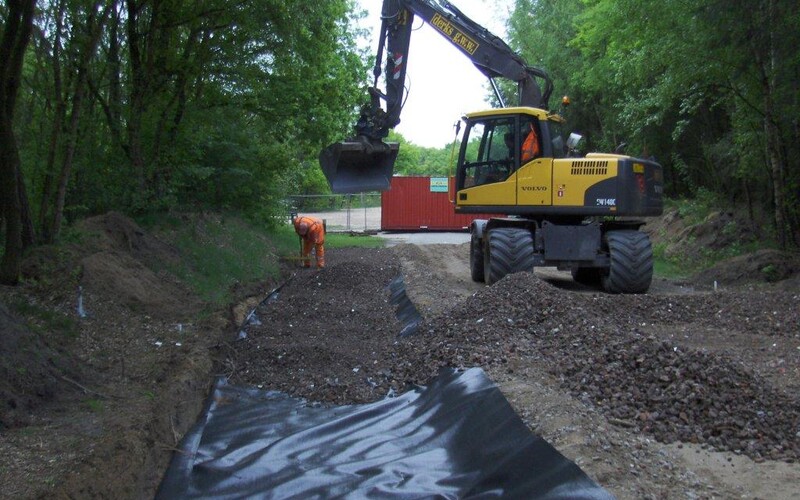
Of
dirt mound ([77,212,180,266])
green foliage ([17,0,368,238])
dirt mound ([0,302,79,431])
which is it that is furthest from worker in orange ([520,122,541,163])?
dirt mound ([0,302,79,431])

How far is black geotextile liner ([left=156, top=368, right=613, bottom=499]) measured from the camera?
4.71 metres

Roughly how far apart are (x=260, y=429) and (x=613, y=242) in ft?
28.1

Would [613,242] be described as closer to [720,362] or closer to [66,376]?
[720,362]

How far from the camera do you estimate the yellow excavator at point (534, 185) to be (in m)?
13.1

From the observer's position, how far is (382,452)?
5816 mm

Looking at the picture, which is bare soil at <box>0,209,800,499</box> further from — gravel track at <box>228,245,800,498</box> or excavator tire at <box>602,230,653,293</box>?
excavator tire at <box>602,230,653,293</box>

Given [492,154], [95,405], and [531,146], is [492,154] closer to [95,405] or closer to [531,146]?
[531,146]

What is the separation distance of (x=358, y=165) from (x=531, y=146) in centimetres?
316

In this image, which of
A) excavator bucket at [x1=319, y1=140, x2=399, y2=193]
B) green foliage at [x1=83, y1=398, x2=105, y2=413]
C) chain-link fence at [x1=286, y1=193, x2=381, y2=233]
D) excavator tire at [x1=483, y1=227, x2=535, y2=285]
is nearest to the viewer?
green foliage at [x1=83, y1=398, x2=105, y2=413]

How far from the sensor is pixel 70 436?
5.51 meters

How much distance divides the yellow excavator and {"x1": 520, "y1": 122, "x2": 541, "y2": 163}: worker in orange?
2 centimetres

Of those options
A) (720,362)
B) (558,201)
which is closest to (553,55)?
(558,201)

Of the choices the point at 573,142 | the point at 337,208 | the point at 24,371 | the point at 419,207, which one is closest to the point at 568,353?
the point at 24,371

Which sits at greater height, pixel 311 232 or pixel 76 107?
pixel 76 107
